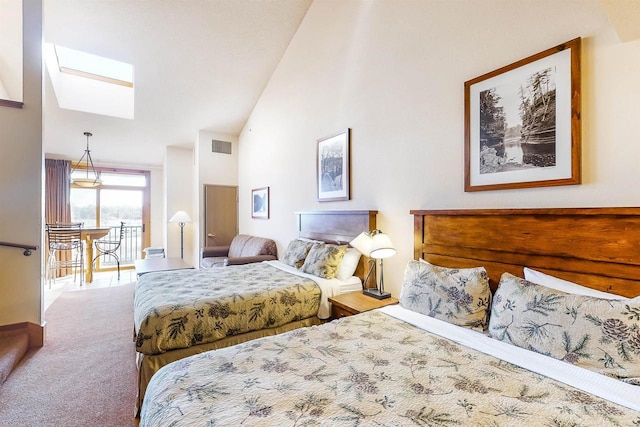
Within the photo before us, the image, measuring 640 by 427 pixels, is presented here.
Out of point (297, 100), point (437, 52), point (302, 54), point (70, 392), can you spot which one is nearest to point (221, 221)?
point (297, 100)

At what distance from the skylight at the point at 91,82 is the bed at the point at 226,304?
3434mm

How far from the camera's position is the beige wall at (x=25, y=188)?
2.60m

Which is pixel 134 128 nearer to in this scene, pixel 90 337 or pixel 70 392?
pixel 90 337

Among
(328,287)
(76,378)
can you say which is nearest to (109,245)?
(76,378)

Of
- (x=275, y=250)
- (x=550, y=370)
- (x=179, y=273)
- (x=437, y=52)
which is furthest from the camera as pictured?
(x=275, y=250)

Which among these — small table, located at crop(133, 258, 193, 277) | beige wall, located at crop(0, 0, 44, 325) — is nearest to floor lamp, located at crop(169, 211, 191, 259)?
small table, located at crop(133, 258, 193, 277)

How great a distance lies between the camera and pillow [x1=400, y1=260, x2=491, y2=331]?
1.66m

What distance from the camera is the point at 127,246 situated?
6.75m

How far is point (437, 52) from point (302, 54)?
7.36 feet

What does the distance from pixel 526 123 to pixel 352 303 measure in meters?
1.69

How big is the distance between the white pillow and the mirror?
4.24m

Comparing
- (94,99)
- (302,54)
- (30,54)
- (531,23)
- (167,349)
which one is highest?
(302,54)

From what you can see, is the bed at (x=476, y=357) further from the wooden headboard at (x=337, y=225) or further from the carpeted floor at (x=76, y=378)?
the carpeted floor at (x=76, y=378)

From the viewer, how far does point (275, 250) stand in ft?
14.6
